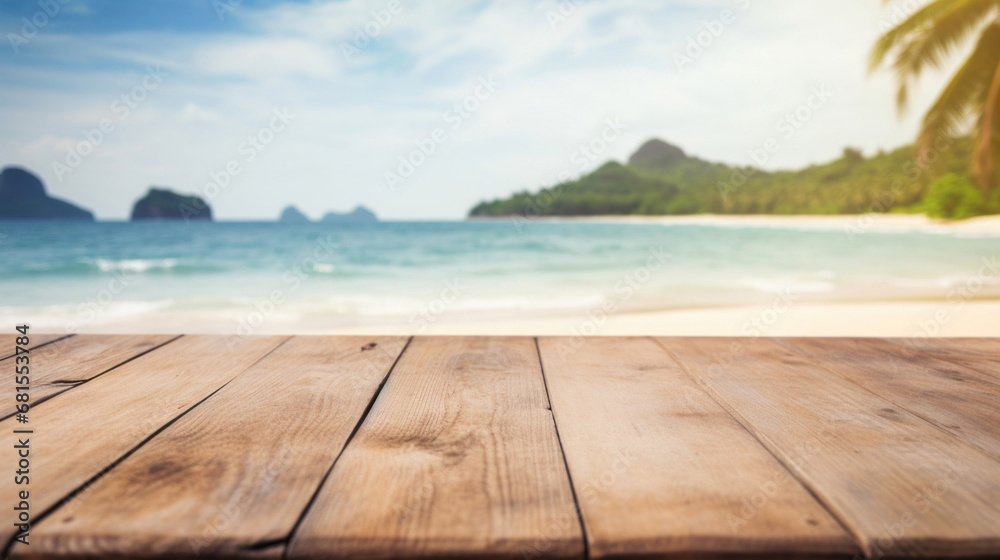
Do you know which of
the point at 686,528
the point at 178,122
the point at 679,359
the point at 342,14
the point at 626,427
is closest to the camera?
the point at 686,528

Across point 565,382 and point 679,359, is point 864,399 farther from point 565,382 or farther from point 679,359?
point 565,382

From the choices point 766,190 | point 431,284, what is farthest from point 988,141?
point 766,190

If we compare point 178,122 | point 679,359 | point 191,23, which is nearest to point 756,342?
point 679,359

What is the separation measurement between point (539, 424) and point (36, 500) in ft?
1.90

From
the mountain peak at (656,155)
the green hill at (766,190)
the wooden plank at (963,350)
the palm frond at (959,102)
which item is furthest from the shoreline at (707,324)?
the mountain peak at (656,155)

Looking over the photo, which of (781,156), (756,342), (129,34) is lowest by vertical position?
(756,342)

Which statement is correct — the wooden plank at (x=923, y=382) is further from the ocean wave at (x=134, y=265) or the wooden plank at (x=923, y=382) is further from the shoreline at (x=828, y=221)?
the shoreline at (x=828, y=221)

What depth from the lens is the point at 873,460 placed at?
0.65 m

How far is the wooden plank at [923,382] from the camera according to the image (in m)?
0.78

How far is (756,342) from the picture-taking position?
1.34 m

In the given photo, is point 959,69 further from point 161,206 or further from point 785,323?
point 161,206

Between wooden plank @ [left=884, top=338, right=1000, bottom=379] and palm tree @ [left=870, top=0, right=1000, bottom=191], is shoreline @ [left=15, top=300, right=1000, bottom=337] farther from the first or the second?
palm tree @ [left=870, top=0, right=1000, bottom=191]

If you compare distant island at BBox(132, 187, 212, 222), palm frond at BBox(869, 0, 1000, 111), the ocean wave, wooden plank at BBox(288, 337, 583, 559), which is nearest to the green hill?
palm frond at BBox(869, 0, 1000, 111)

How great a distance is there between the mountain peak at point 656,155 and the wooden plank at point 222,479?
55786 millimetres
